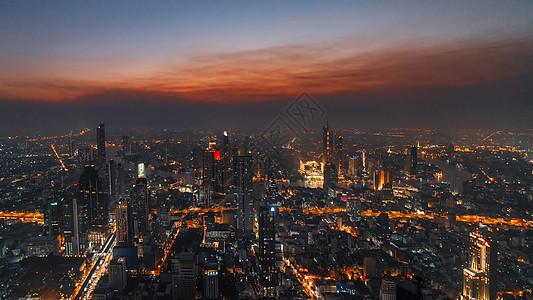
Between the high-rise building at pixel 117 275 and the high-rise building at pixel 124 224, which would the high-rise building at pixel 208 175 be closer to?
the high-rise building at pixel 124 224

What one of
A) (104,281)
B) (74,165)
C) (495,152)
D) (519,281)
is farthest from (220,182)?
(519,281)

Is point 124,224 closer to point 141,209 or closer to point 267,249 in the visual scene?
point 141,209

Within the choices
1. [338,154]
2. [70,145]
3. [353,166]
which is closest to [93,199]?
[70,145]

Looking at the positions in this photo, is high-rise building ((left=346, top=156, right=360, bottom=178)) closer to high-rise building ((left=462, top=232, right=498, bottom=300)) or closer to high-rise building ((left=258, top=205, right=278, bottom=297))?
high-rise building ((left=258, top=205, right=278, bottom=297))

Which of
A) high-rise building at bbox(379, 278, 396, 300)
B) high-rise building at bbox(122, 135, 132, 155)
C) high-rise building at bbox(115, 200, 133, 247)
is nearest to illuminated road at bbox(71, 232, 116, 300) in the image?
high-rise building at bbox(115, 200, 133, 247)

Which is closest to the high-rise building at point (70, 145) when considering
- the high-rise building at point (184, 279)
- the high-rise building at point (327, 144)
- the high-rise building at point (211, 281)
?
the high-rise building at point (184, 279)
